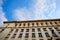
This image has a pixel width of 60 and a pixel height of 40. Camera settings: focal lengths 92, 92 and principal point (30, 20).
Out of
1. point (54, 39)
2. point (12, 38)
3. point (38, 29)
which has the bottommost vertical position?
point (54, 39)

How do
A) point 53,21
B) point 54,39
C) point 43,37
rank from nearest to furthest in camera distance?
1. point 54,39
2. point 43,37
3. point 53,21

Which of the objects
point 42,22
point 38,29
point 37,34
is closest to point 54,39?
point 37,34

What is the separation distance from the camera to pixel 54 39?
23562 millimetres

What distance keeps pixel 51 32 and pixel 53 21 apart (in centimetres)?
964

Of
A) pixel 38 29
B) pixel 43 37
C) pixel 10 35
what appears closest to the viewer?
pixel 43 37

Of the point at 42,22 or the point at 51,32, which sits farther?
the point at 42,22

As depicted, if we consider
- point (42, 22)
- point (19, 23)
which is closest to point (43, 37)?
point (42, 22)

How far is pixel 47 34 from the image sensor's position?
27.4m

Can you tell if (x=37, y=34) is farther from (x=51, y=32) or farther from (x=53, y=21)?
(x=53, y=21)

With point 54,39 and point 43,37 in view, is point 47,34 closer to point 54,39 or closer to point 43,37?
point 43,37

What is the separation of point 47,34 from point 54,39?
400 cm

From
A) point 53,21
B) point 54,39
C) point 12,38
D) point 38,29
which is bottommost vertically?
point 54,39

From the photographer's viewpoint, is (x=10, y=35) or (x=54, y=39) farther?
(x=10, y=35)

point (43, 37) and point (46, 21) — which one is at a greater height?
point (46, 21)
